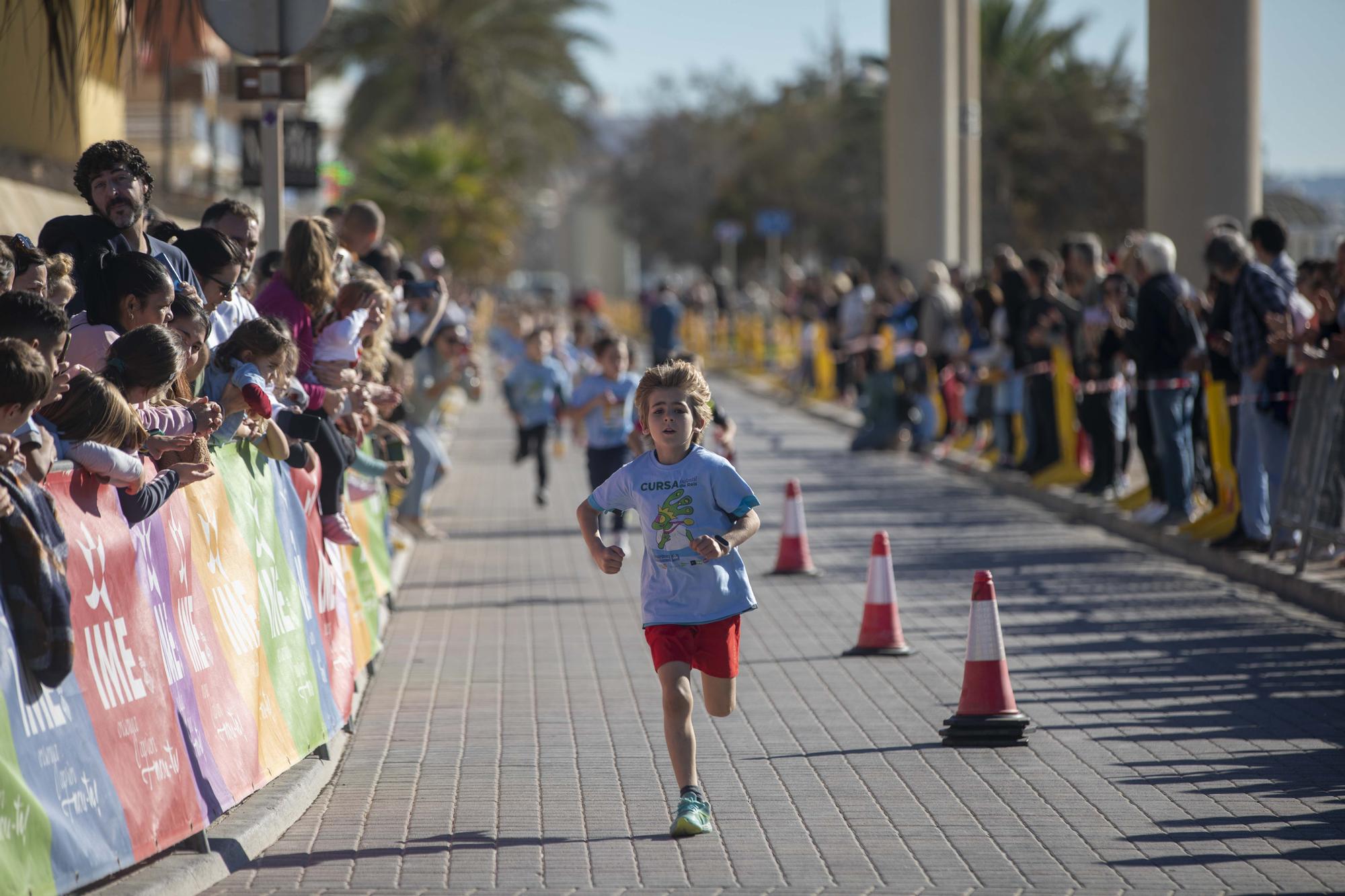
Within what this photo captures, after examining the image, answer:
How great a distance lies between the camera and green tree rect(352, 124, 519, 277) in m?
40.0

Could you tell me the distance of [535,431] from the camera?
17750mm

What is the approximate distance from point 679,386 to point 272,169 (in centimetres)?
492

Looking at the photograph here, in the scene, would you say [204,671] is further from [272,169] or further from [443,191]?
[443,191]

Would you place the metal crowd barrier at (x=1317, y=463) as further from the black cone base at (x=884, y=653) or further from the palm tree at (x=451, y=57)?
the palm tree at (x=451, y=57)

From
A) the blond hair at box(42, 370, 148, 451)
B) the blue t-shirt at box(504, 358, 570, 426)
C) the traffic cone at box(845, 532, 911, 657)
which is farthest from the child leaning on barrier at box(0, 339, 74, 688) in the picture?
the blue t-shirt at box(504, 358, 570, 426)

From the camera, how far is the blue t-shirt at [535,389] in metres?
17.6

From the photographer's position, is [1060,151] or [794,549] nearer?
[794,549]


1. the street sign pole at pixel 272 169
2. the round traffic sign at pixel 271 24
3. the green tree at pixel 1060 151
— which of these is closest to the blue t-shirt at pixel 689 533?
the round traffic sign at pixel 271 24

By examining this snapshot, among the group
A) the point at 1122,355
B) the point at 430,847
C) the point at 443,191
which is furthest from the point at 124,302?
the point at 443,191

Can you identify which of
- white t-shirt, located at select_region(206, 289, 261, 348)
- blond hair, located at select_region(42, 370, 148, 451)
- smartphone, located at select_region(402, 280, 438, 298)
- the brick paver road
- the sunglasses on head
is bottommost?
the brick paver road

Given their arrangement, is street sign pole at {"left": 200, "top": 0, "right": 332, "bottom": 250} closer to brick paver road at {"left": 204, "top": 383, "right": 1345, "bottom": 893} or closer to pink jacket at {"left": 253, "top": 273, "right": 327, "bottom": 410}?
pink jacket at {"left": 253, "top": 273, "right": 327, "bottom": 410}

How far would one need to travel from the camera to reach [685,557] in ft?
21.5

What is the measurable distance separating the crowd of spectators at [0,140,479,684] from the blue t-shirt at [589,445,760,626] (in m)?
1.52

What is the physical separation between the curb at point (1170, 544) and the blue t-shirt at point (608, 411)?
163 inches
